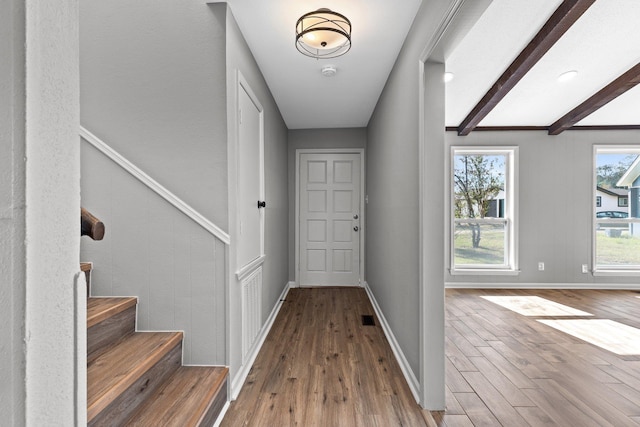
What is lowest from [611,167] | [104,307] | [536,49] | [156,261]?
[104,307]

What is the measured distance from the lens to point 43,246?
1.72 feet

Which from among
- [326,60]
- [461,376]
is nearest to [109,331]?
[461,376]

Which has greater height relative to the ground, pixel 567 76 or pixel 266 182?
pixel 567 76

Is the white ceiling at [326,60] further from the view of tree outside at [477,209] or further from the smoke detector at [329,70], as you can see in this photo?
the view of tree outside at [477,209]

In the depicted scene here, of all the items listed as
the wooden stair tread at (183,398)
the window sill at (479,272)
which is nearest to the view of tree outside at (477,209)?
the window sill at (479,272)

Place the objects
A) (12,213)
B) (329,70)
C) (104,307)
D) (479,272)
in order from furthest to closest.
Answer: (479,272), (329,70), (104,307), (12,213)

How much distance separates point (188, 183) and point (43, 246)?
144cm

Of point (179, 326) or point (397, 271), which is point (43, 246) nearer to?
point (179, 326)

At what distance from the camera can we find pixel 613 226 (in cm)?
462

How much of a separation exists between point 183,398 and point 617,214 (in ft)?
19.5

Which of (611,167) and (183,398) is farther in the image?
(611,167)

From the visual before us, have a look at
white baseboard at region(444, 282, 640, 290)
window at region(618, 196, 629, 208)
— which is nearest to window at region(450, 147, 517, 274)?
white baseboard at region(444, 282, 640, 290)

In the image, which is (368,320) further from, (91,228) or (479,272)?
(91,228)

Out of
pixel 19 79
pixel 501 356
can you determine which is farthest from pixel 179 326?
pixel 501 356
